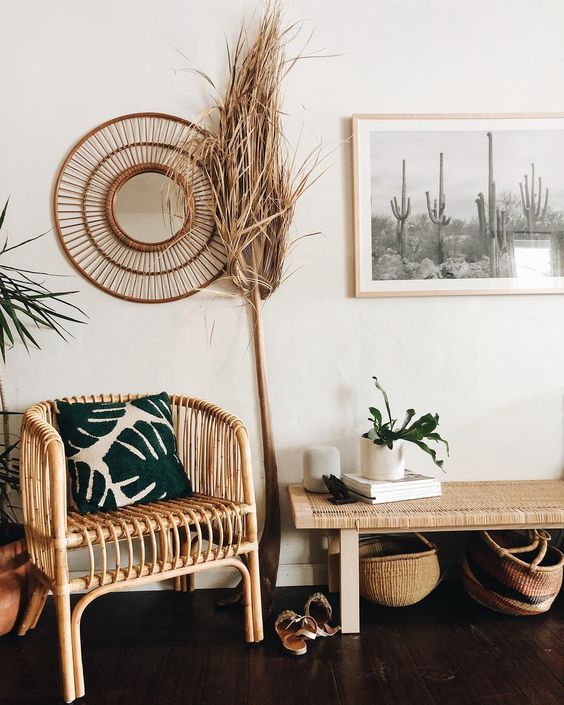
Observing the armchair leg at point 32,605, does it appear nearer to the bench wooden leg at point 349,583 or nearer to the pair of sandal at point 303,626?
the pair of sandal at point 303,626

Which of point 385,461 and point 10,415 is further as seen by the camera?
point 10,415

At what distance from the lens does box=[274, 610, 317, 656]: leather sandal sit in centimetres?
196

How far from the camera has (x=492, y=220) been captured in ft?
8.28

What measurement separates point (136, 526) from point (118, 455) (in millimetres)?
337

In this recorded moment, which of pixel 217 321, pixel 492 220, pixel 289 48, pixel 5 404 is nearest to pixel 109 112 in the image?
pixel 289 48

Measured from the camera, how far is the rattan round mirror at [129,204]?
2465 millimetres

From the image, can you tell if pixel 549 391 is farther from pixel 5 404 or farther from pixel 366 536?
pixel 5 404

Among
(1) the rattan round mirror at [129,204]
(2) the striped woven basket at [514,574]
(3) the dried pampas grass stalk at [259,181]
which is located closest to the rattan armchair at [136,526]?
(3) the dried pampas grass stalk at [259,181]

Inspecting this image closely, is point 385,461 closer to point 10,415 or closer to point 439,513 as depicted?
point 439,513

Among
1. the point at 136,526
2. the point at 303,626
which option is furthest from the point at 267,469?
the point at 136,526

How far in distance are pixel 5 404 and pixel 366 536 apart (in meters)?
1.44

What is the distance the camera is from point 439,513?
2.09 metres

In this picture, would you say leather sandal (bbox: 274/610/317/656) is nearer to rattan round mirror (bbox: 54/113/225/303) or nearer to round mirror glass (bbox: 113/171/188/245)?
rattan round mirror (bbox: 54/113/225/303)

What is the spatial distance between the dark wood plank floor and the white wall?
511mm
